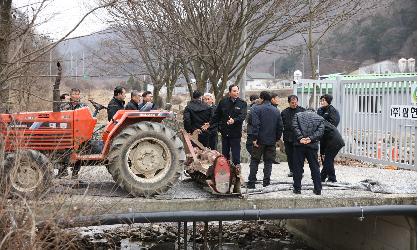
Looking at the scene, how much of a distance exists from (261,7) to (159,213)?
21.0 ft

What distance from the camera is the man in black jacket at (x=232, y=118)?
10.0 metres

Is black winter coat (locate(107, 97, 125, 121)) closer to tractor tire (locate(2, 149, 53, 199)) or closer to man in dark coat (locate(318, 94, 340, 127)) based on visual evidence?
tractor tire (locate(2, 149, 53, 199))

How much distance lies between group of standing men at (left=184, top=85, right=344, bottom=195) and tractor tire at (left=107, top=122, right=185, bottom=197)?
3.33ft

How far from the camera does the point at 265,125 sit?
951cm

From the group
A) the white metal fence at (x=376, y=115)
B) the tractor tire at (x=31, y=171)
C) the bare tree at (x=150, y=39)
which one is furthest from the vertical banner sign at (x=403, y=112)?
the tractor tire at (x=31, y=171)

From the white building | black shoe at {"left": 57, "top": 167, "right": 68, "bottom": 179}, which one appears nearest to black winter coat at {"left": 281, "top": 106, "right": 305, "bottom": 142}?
black shoe at {"left": 57, "top": 167, "right": 68, "bottom": 179}

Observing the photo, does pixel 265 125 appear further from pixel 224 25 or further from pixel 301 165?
pixel 224 25

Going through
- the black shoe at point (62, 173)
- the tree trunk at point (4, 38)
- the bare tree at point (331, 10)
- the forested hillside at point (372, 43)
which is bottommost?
the black shoe at point (62, 173)

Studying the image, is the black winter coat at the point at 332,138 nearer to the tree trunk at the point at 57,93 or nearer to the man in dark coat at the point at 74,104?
the man in dark coat at the point at 74,104

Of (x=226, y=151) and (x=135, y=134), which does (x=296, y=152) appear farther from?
(x=135, y=134)

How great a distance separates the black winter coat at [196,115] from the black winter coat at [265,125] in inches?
51.7

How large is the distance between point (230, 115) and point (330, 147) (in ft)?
5.95

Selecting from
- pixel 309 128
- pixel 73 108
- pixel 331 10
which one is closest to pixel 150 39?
pixel 331 10

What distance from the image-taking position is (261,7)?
43.0 feet
